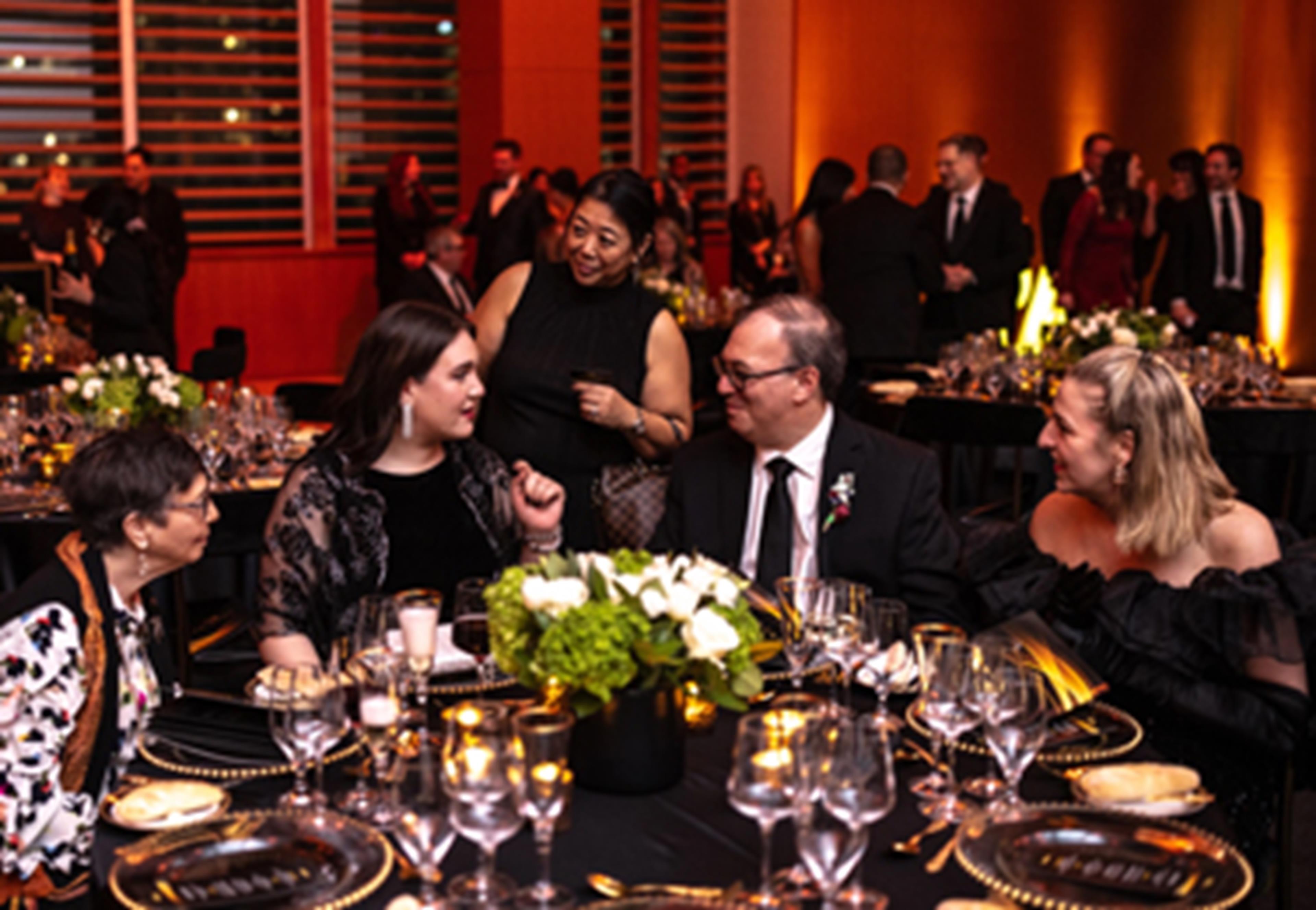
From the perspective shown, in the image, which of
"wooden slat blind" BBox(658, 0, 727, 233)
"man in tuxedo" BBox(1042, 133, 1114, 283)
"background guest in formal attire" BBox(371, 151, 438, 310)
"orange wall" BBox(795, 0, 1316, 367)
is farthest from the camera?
"wooden slat blind" BBox(658, 0, 727, 233)

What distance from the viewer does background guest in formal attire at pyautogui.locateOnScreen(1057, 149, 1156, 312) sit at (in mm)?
11453

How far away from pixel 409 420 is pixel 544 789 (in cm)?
167

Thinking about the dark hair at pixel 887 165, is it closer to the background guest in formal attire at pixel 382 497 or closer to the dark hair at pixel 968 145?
the dark hair at pixel 968 145

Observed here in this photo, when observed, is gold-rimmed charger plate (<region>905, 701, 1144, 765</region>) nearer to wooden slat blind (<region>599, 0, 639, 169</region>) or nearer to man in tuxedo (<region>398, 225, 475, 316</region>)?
man in tuxedo (<region>398, 225, 475, 316</region>)

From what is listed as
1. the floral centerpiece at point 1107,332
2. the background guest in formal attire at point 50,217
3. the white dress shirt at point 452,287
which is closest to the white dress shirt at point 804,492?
the floral centerpiece at point 1107,332

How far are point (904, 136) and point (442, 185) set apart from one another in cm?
424

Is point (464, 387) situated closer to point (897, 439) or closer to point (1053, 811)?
point (897, 439)

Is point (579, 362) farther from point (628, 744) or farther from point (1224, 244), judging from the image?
point (1224, 244)

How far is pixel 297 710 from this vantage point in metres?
2.30

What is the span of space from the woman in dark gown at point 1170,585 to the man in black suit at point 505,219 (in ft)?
29.5

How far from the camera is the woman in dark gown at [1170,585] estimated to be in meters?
3.03

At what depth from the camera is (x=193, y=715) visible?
8.97 ft

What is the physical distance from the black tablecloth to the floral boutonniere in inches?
46.6

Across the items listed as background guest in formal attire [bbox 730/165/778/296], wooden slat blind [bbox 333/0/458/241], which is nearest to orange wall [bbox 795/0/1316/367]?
background guest in formal attire [bbox 730/165/778/296]
